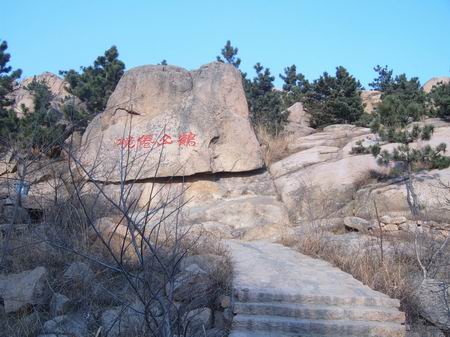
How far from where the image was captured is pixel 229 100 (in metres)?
10.9

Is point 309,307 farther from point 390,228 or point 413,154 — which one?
point 413,154

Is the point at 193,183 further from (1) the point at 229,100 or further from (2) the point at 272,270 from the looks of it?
(2) the point at 272,270

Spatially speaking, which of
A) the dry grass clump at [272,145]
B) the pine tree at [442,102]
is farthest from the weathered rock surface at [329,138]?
the pine tree at [442,102]

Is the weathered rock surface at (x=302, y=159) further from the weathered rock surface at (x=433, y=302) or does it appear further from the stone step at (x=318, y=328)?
the stone step at (x=318, y=328)

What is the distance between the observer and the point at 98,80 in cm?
1291

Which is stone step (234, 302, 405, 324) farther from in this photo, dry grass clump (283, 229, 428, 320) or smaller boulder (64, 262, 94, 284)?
smaller boulder (64, 262, 94, 284)

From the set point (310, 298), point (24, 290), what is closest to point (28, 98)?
point (24, 290)

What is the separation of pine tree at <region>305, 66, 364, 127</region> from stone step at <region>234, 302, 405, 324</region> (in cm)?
1124

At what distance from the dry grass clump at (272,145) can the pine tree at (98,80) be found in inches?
177

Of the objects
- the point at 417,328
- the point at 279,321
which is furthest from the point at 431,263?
the point at 279,321

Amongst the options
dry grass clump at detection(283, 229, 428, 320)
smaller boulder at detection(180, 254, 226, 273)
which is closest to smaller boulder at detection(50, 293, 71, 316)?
smaller boulder at detection(180, 254, 226, 273)

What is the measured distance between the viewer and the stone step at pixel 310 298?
13.2 feet

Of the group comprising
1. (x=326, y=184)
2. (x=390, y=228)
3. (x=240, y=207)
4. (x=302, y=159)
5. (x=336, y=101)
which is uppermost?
(x=336, y=101)

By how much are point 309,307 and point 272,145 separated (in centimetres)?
842
